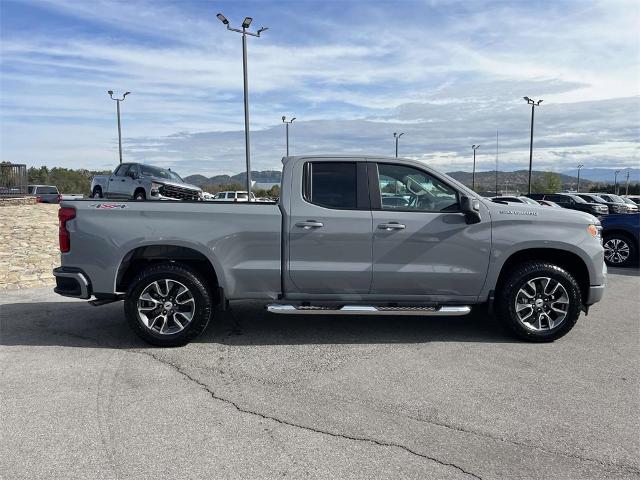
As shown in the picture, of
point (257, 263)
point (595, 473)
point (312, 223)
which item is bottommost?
point (595, 473)

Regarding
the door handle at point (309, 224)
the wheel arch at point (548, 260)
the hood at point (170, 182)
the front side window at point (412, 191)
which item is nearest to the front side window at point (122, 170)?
the hood at point (170, 182)

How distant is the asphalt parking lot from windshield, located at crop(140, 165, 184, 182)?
1128 cm

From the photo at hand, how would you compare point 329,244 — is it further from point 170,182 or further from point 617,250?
point 170,182

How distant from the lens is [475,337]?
5703 mm

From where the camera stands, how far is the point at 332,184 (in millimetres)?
5492

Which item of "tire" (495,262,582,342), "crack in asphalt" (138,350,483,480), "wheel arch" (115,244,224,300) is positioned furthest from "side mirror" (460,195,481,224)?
"crack in asphalt" (138,350,483,480)

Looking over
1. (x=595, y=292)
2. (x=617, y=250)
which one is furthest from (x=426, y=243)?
(x=617, y=250)

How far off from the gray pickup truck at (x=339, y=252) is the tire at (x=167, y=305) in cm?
1

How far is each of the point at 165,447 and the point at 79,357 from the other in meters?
2.22

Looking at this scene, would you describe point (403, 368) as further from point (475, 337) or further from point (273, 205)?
point (273, 205)

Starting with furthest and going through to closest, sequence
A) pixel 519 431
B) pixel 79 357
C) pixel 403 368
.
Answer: pixel 79 357
pixel 403 368
pixel 519 431

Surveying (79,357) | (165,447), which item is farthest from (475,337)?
(79,357)

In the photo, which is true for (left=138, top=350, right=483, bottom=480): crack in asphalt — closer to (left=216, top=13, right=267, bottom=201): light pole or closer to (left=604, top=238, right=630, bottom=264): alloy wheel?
(left=604, top=238, right=630, bottom=264): alloy wheel

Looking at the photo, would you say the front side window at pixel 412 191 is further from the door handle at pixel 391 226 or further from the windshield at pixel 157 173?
the windshield at pixel 157 173
